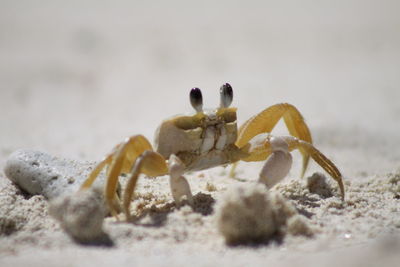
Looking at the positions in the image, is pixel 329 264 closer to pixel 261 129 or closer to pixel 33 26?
pixel 261 129

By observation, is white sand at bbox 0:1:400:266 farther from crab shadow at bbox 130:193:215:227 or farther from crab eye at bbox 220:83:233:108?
crab eye at bbox 220:83:233:108

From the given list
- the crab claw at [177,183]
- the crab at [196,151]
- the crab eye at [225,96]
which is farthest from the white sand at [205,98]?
the crab eye at [225,96]

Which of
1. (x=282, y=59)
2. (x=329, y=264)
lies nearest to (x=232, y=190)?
(x=329, y=264)

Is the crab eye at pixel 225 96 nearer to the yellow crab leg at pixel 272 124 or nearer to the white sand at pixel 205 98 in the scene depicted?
the yellow crab leg at pixel 272 124

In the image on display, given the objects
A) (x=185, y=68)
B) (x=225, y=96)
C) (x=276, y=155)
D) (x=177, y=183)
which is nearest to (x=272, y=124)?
(x=225, y=96)

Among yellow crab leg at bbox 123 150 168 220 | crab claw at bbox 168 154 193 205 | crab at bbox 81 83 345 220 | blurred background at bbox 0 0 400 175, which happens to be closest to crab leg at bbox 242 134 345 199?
crab at bbox 81 83 345 220
